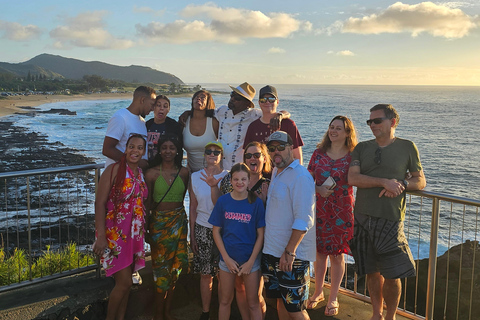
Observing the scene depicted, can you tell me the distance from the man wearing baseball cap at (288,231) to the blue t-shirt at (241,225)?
0.10 meters

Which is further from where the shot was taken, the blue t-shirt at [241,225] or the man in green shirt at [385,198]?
the man in green shirt at [385,198]

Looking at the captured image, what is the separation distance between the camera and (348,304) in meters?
4.35

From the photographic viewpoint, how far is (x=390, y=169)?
3.65m

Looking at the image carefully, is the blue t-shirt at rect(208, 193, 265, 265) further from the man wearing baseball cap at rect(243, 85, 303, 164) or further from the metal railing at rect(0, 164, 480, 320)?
the metal railing at rect(0, 164, 480, 320)

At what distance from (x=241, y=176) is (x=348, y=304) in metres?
2.05

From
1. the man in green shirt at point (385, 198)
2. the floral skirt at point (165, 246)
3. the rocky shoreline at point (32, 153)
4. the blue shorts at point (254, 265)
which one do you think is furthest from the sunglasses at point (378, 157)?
the rocky shoreline at point (32, 153)

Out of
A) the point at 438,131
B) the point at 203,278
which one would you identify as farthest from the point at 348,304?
the point at 438,131

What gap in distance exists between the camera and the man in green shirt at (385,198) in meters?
3.62

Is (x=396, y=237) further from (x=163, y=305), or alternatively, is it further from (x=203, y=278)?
(x=163, y=305)

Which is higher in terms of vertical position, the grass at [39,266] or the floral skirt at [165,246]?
the floral skirt at [165,246]

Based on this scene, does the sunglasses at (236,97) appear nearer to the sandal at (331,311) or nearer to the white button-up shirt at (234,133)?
the white button-up shirt at (234,133)

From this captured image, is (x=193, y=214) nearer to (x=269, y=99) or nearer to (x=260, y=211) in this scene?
(x=260, y=211)

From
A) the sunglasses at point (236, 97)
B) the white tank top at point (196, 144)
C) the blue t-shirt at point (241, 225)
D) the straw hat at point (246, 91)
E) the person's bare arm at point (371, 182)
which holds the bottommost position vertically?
the blue t-shirt at point (241, 225)

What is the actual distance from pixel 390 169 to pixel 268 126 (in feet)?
4.34
